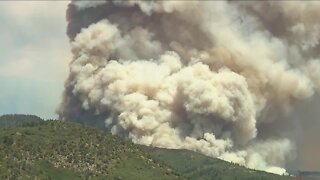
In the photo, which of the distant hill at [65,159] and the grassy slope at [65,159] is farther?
the grassy slope at [65,159]

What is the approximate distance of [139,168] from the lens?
19112cm

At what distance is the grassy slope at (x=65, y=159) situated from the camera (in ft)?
554

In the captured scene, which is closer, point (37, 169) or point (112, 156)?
point (37, 169)

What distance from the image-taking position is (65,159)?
181000 millimetres

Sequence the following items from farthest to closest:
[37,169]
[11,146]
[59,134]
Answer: [59,134] < [11,146] < [37,169]

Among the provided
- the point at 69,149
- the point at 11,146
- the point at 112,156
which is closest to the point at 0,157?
the point at 11,146

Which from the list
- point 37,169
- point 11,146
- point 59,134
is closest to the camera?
point 37,169

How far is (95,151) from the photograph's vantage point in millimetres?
190500

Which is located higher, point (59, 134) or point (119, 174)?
point (59, 134)

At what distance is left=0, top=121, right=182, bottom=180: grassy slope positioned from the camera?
169 m

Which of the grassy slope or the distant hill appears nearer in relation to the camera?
the distant hill

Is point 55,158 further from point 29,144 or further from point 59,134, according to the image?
point 59,134

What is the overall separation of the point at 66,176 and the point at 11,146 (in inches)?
777

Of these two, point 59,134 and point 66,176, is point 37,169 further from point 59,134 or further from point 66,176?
point 59,134
